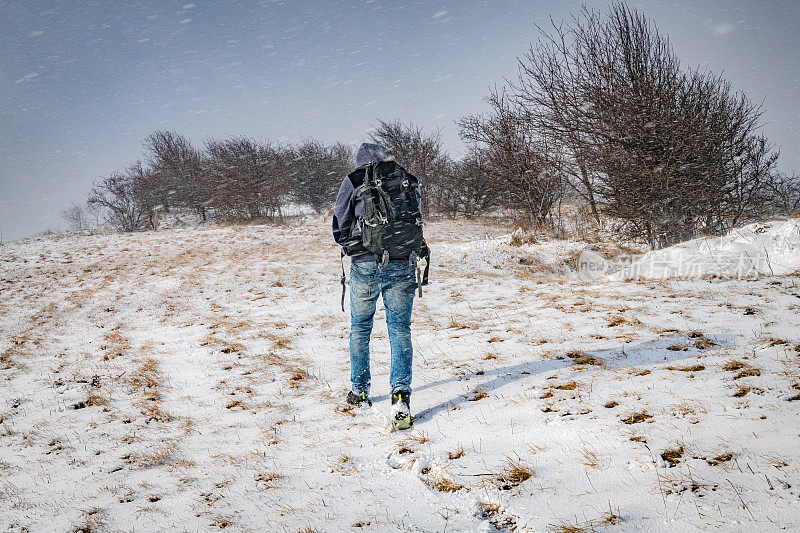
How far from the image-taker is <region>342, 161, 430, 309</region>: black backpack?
110 inches

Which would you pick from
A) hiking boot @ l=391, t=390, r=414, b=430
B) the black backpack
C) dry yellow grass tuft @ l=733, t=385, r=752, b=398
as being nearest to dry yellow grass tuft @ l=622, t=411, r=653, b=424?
dry yellow grass tuft @ l=733, t=385, r=752, b=398

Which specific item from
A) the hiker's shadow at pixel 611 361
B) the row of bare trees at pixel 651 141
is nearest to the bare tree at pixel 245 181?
the row of bare trees at pixel 651 141

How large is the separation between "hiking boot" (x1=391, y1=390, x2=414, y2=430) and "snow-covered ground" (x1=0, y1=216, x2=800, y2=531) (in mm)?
82

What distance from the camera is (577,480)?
1.82m

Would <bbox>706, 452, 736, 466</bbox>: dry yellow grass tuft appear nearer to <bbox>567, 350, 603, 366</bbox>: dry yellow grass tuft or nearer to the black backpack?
<bbox>567, 350, 603, 366</bbox>: dry yellow grass tuft

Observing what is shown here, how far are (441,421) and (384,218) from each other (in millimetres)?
1570

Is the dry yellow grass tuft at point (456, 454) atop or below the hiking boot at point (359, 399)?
atop

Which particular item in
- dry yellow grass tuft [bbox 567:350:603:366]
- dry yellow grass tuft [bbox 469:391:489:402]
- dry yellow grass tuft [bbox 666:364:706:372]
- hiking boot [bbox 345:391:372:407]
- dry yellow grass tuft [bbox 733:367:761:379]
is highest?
dry yellow grass tuft [bbox 733:367:761:379]

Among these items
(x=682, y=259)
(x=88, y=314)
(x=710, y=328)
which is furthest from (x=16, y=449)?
(x=682, y=259)

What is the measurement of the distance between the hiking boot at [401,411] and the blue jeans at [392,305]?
4cm

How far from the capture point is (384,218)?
2.79 m

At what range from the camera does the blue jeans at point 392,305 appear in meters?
2.81

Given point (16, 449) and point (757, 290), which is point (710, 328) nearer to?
point (757, 290)

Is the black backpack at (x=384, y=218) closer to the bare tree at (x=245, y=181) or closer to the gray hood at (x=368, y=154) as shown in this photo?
the gray hood at (x=368, y=154)
